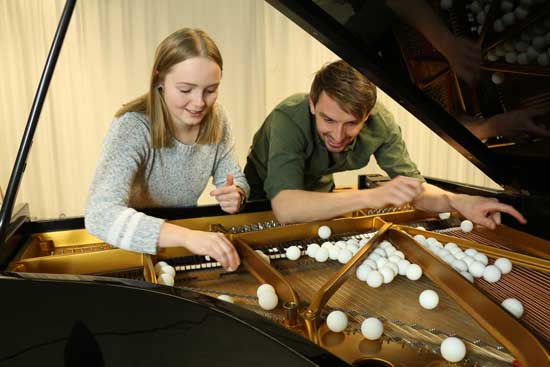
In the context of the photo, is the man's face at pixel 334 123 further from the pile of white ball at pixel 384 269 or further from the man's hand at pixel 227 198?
the pile of white ball at pixel 384 269

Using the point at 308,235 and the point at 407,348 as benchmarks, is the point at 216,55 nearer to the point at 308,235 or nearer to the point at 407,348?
the point at 308,235

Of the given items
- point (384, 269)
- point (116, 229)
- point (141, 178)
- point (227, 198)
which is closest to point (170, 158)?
point (141, 178)

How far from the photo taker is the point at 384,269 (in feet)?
3.84

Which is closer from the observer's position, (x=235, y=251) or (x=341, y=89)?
(x=235, y=251)

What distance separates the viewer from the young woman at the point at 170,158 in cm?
119

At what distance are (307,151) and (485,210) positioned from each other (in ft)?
2.36

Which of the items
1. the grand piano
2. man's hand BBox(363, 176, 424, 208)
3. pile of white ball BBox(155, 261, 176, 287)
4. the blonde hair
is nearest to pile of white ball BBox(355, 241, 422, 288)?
the grand piano

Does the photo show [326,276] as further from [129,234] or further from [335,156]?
[335,156]

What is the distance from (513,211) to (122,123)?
1.27 meters

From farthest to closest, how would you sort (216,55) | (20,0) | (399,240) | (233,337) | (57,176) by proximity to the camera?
(57,176) → (20,0) → (216,55) → (399,240) → (233,337)

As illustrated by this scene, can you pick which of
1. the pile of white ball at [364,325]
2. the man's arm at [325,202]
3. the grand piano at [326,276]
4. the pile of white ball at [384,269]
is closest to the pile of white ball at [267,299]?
the grand piano at [326,276]

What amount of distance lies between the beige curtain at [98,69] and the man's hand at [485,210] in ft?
9.41

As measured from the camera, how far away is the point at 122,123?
59.8 inches

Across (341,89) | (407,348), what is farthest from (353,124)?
(407,348)
